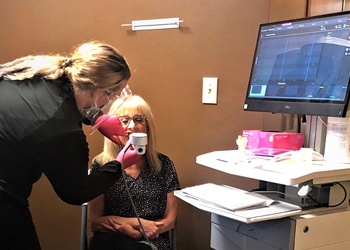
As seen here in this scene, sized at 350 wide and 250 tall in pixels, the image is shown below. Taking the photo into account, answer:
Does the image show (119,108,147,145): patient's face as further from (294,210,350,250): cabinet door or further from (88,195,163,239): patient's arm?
(294,210,350,250): cabinet door

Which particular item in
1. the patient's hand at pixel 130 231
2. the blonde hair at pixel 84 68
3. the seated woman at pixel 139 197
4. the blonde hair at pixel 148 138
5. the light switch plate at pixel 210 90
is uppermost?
the blonde hair at pixel 84 68

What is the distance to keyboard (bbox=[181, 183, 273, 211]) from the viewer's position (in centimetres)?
135

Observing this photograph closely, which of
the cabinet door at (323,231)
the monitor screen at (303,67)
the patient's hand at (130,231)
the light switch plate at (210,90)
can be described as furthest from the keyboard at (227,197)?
the light switch plate at (210,90)

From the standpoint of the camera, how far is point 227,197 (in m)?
1.43

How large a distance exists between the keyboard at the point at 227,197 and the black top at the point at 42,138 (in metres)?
0.37

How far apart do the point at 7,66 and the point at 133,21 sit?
33.4 inches

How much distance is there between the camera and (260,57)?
5.30 feet

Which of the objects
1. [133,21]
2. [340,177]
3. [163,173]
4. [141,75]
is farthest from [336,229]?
[133,21]

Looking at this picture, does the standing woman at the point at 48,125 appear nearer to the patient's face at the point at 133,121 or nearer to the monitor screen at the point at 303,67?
the patient's face at the point at 133,121

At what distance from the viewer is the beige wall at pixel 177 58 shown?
6.36 ft

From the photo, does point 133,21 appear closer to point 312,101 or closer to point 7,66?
point 7,66

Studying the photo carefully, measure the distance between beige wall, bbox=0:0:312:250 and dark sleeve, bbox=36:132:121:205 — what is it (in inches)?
29.9

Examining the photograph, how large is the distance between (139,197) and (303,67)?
89 centimetres

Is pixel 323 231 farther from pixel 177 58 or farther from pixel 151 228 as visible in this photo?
pixel 177 58
